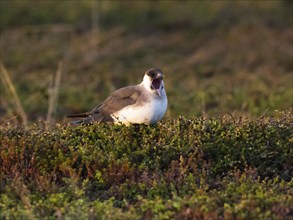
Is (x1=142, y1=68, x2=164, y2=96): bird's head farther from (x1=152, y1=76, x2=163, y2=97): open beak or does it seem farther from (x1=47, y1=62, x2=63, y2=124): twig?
(x1=47, y1=62, x2=63, y2=124): twig

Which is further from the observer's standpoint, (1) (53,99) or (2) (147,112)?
(1) (53,99)

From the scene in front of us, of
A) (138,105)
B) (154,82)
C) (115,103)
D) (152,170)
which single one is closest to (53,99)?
(115,103)

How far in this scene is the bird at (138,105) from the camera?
7773 mm

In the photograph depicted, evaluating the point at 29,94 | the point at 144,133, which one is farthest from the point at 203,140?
the point at 29,94

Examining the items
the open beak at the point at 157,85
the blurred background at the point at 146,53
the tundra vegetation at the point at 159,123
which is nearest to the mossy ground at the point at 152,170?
the tundra vegetation at the point at 159,123

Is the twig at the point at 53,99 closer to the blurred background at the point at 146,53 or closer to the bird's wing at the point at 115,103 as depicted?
the blurred background at the point at 146,53

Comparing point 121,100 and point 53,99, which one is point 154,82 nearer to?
point 121,100

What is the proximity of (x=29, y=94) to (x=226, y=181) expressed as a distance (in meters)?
8.55

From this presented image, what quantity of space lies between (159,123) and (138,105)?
332 millimetres

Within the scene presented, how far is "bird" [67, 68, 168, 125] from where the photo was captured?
777 cm

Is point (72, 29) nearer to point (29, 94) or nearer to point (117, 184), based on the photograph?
point (29, 94)

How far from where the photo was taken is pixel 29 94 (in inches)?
594

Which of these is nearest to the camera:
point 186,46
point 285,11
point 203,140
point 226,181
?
point 226,181

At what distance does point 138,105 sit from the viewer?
7.82 m
